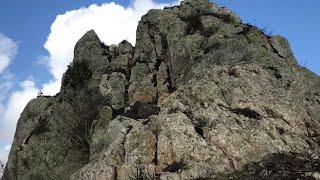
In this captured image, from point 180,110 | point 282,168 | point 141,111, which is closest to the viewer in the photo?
point 282,168

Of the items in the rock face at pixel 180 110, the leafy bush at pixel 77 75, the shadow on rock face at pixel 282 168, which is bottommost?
the shadow on rock face at pixel 282 168

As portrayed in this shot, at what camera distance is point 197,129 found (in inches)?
1312

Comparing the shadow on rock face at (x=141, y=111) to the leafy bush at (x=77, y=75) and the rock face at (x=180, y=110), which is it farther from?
the leafy bush at (x=77, y=75)

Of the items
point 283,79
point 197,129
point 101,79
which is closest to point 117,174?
point 197,129

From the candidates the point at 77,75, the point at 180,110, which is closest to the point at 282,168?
the point at 180,110

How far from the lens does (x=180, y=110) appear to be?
3528 centimetres

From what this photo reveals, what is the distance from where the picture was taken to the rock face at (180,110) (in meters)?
31.8

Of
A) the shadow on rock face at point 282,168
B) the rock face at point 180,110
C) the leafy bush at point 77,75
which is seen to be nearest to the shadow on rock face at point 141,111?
the rock face at point 180,110

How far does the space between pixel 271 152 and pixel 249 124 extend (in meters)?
2.85

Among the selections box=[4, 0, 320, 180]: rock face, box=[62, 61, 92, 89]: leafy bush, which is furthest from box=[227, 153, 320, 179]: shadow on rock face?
box=[62, 61, 92, 89]: leafy bush

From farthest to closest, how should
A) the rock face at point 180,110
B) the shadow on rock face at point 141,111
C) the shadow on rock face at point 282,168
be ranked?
the shadow on rock face at point 141,111 < the rock face at point 180,110 < the shadow on rock face at point 282,168

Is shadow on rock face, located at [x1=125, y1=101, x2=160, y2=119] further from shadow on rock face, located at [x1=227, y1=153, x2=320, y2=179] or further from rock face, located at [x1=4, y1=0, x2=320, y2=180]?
shadow on rock face, located at [x1=227, y1=153, x2=320, y2=179]

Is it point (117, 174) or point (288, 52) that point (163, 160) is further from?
point (288, 52)

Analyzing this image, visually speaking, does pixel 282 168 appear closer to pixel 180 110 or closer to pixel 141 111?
pixel 180 110
